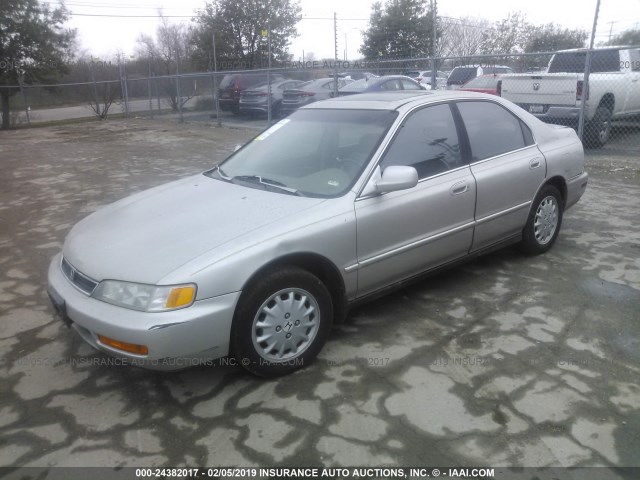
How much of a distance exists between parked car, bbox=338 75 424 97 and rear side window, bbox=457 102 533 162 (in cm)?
914

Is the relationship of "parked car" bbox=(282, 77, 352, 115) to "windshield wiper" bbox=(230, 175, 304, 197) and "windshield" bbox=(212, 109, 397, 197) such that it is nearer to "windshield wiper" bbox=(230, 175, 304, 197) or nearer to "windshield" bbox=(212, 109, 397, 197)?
"windshield" bbox=(212, 109, 397, 197)

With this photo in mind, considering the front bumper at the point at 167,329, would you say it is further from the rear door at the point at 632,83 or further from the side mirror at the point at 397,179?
the rear door at the point at 632,83

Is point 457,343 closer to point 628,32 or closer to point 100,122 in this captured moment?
point 100,122

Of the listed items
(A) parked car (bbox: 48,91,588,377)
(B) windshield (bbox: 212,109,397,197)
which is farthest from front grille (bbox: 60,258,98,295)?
(B) windshield (bbox: 212,109,397,197)

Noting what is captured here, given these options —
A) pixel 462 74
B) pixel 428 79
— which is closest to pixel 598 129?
pixel 462 74

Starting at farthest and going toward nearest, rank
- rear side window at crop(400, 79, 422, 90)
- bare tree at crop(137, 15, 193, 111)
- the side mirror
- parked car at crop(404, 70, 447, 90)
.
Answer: bare tree at crop(137, 15, 193, 111)
parked car at crop(404, 70, 447, 90)
rear side window at crop(400, 79, 422, 90)
the side mirror

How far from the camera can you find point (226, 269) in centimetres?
272

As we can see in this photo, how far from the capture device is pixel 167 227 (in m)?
3.15

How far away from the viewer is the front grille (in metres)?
2.89

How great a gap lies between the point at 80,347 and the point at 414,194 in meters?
2.41

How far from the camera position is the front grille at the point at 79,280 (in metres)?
2.89

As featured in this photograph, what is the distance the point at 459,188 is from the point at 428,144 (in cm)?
39

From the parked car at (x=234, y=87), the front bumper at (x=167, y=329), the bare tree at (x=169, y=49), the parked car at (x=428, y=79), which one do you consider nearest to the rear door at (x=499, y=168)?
the front bumper at (x=167, y=329)

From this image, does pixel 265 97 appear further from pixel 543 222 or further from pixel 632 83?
pixel 543 222
